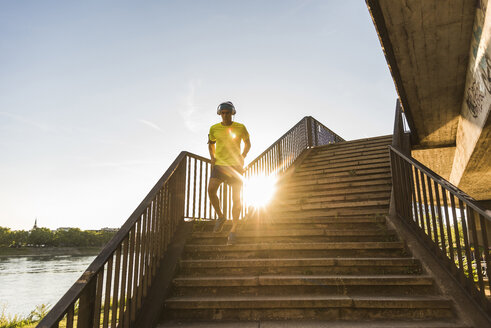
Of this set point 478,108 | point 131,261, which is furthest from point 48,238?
point 478,108

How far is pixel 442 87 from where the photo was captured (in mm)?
5527

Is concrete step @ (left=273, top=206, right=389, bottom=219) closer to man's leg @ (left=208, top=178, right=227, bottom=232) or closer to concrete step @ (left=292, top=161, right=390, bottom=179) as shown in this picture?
man's leg @ (left=208, top=178, right=227, bottom=232)

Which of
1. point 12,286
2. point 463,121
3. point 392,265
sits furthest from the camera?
point 12,286

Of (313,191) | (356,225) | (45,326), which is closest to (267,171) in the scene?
(313,191)

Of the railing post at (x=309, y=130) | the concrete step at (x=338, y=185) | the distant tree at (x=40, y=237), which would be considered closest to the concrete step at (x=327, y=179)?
the concrete step at (x=338, y=185)

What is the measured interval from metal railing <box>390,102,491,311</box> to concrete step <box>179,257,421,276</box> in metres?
0.38

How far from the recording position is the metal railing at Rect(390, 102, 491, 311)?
2421mm

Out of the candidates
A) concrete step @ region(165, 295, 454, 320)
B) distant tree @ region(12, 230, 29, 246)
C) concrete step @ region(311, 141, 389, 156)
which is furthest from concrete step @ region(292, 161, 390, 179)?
distant tree @ region(12, 230, 29, 246)

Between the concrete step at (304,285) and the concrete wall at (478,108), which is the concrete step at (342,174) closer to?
the concrete wall at (478,108)

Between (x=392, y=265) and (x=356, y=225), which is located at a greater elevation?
(x=356, y=225)

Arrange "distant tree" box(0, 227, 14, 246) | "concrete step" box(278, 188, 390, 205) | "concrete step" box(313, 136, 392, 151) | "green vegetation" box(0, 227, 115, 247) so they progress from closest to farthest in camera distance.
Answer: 1. "concrete step" box(278, 188, 390, 205)
2. "concrete step" box(313, 136, 392, 151)
3. "distant tree" box(0, 227, 14, 246)
4. "green vegetation" box(0, 227, 115, 247)

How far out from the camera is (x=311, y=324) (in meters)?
2.56

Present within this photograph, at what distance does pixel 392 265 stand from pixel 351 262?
16.4 inches

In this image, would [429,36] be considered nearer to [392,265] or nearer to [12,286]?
[392,265]
